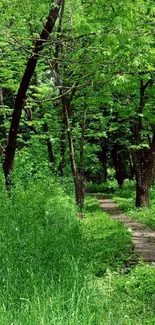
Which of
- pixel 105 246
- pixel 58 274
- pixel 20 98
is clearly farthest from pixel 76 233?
pixel 20 98

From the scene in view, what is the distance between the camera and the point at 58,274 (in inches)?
183

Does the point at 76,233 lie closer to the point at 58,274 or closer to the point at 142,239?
the point at 58,274

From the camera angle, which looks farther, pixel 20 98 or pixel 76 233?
pixel 20 98

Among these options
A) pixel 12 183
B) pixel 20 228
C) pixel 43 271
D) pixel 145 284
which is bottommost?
pixel 145 284

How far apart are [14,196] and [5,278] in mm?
2999

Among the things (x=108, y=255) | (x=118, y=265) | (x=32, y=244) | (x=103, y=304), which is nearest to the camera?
(x=103, y=304)

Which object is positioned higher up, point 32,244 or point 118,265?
point 32,244

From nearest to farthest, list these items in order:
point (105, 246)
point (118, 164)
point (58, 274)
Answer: point (58, 274) < point (105, 246) < point (118, 164)

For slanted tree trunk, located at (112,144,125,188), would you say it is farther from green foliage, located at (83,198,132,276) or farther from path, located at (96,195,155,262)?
green foliage, located at (83,198,132,276)

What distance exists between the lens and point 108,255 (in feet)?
23.1

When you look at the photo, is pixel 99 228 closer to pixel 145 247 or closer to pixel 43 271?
pixel 145 247

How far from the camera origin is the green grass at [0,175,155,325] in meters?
3.72

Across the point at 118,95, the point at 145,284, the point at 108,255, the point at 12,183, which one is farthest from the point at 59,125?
the point at 145,284

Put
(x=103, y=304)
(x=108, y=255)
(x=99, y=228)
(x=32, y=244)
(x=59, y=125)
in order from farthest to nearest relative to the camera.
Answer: (x=59, y=125)
(x=99, y=228)
(x=108, y=255)
(x=32, y=244)
(x=103, y=304)
